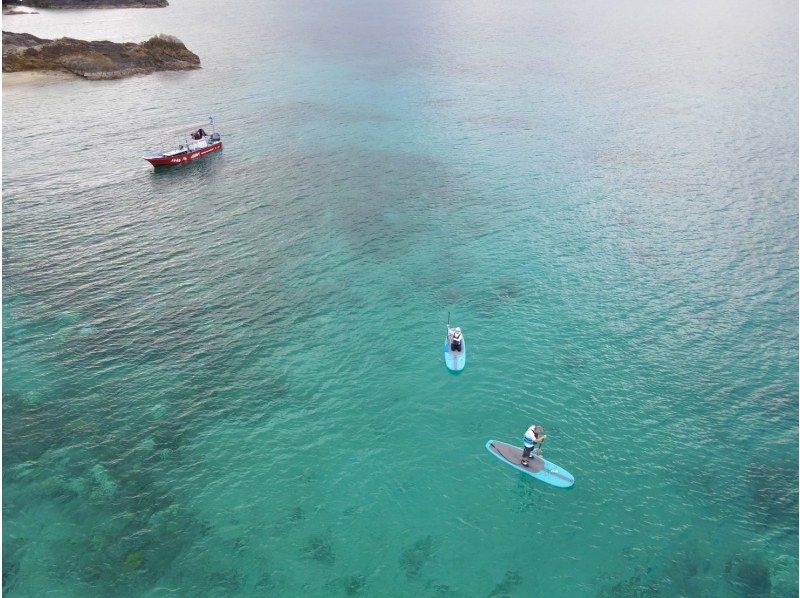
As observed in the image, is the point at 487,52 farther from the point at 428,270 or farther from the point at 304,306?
the point at 304,306

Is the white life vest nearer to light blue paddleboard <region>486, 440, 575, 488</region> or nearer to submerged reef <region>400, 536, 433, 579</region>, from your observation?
light blue paddleboard <region>486, 440, 575, 488</region>

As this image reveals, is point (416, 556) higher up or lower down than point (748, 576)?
higher up

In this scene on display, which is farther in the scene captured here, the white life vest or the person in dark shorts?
the person in dark shorts

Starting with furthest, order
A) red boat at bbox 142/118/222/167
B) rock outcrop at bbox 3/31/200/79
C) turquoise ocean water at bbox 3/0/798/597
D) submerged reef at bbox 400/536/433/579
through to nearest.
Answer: rock outcrop at bbox 3/31/200/79, red boat at bbox 142/118/222/167, turquoise ocean water at bbox 3/0/798/597, submerged reef at bbox 400/536/433/579

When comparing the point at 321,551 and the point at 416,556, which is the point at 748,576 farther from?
the point at 321,551

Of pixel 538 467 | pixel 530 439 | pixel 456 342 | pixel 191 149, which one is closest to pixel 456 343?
pixel 456 342

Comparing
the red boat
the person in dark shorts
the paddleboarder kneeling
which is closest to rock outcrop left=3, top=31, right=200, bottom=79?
the red boat

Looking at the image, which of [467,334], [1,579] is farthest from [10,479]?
[467,334]
